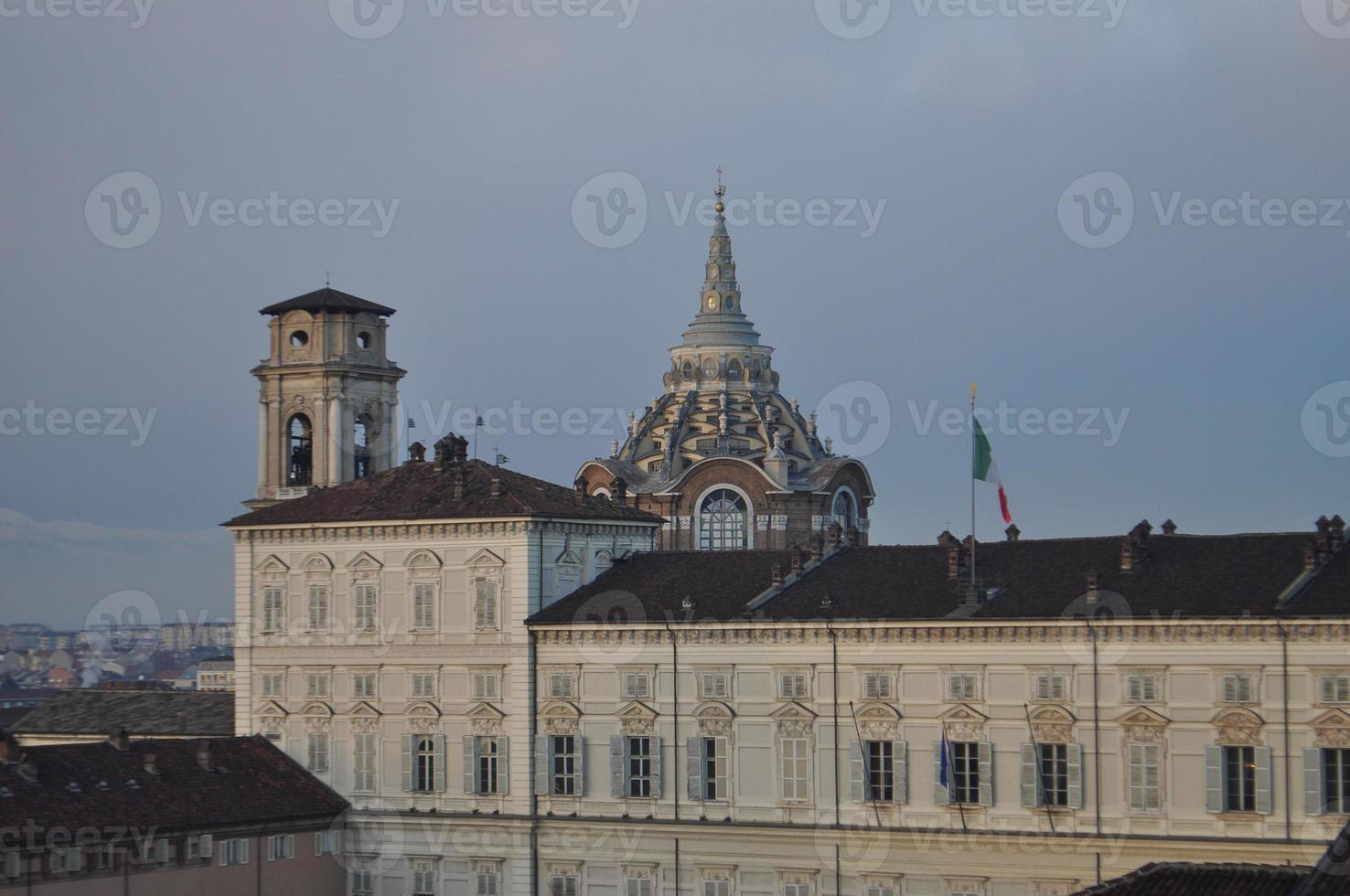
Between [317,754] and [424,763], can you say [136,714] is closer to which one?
[317,754]

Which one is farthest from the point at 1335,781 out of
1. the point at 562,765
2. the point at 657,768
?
the point at 562,765

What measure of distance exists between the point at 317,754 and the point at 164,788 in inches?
241

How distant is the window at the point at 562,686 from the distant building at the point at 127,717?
1185cm

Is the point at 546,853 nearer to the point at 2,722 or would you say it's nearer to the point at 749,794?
the point at 749,794

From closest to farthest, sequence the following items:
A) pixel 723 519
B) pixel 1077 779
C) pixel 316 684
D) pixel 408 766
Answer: pixel 1077 779, pixel 408 766, pixel 316 684, pixel 723 519

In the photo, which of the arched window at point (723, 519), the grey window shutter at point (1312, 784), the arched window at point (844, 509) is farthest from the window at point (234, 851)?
the arched window at point (844, 509)

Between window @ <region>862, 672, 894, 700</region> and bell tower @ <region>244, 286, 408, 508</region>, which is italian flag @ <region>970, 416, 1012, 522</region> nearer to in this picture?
window @ <region>862, 672, 894, 700</region>

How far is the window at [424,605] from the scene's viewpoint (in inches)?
2409

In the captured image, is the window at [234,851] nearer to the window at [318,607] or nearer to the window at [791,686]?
the window at [318,607]

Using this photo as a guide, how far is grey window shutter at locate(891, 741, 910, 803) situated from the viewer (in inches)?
2138

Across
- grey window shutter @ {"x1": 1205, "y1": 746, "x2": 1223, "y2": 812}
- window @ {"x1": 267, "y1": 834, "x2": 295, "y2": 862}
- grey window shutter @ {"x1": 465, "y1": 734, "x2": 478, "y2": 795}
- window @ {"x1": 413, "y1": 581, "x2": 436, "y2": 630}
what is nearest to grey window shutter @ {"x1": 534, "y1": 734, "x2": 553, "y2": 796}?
grey window shutter @ {"x1": 465, "y1": 734, "x2": 478, "y2": 795}

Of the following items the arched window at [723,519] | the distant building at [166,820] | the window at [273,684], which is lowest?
the distant building at [166,820]

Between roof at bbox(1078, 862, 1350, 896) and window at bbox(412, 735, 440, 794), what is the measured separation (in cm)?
2644

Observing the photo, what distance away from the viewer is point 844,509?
10769 cm
